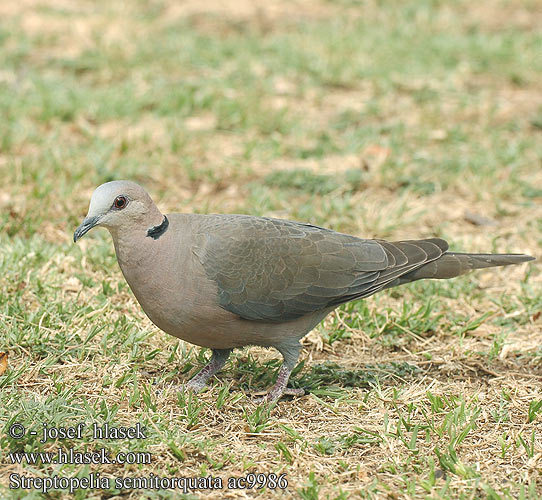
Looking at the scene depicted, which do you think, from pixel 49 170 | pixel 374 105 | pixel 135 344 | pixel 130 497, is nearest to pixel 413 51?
pixel 374 105

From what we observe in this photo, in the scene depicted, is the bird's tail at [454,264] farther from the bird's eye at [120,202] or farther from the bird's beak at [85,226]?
the bird's beak at [85,226]

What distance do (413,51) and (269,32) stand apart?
1.73 meters

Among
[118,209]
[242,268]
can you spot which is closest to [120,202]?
[118,209]

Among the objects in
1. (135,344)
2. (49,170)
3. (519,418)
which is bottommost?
(519,418)

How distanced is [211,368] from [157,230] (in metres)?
0.75

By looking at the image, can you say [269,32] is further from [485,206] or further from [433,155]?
[485,206]

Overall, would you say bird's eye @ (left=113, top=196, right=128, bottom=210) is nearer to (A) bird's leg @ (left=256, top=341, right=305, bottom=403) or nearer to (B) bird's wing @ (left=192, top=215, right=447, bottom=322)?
(B) bird's wing @ (left=192, top=215, right=447, bottom=322)

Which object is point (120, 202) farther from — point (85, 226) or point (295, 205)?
point (295, 205)

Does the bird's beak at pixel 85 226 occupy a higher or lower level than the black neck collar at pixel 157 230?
higher

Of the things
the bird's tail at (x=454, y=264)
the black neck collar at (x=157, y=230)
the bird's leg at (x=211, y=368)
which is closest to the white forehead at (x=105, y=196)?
the black neck collar at (x=157, y=230)

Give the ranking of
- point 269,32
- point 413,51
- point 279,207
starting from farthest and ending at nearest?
point 269,32 < point 413,51 < point 279,207

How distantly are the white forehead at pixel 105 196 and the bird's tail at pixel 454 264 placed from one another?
143cm

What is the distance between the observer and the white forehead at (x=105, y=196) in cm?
356

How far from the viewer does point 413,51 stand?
337 inches
